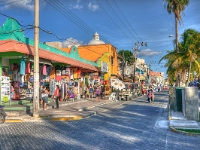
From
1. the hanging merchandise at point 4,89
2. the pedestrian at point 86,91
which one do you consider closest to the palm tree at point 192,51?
the pedestrian at point 86,91

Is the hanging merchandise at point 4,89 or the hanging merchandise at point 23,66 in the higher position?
the hanging merchandise at point 23,66

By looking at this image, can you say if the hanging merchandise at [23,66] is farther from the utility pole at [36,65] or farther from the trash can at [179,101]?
the trash can at [179,101]

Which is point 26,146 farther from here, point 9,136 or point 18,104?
point 18,104

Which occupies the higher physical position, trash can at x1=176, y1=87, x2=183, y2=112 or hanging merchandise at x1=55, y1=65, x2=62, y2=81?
hanging merchandise at x1=55, y1=65, x2=62, y2=81

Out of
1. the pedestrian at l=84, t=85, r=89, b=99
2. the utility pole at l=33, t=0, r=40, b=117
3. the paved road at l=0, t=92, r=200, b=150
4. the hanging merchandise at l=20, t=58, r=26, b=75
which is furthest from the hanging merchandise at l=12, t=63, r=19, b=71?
the pedestrian at l=84, t=85, r=89, b=99

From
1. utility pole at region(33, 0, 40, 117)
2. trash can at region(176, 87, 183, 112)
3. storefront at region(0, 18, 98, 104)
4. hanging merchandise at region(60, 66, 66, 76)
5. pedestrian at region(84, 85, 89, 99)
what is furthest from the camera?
pedestrian at region(84, 85, 89, 99)

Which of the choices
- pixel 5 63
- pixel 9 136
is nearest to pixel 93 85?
pixel 5 63

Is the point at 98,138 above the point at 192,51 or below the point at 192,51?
below

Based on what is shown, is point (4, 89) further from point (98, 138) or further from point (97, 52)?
point (97, 52)

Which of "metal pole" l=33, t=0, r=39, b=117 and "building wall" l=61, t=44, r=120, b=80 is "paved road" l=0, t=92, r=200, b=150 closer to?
"metal pole" l=33, t=0, r=39, b=117

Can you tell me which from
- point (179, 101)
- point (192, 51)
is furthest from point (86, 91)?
point (179, 101)

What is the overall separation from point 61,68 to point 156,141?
16974 mm

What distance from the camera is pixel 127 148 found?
7.52 m

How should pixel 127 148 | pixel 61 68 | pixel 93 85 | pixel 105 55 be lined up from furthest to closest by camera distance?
pixel 105 55
pixel 93 85
pixel 61 68
pixel 127 148
